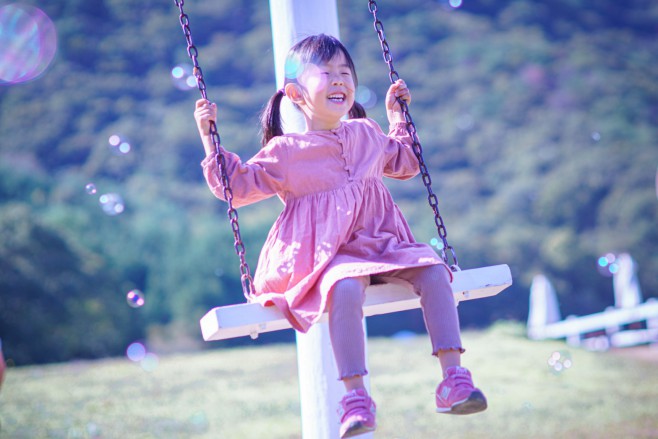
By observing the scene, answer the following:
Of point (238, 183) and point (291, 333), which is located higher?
point (291, 333)

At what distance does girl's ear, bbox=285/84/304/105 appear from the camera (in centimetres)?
200

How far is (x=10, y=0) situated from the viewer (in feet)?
21.9

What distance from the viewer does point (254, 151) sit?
6.80 metres

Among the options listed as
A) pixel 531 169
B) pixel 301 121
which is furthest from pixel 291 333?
pixel 301 121

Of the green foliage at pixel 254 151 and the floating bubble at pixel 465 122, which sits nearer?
the green foliage at pixel 254 151

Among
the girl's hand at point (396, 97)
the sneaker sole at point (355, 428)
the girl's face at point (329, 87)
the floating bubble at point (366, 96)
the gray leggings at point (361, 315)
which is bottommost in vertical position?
the sneaker sole at point (355, 428)

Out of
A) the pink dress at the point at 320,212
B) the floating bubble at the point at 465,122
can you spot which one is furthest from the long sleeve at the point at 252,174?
the floating bubble at the point at 465,122

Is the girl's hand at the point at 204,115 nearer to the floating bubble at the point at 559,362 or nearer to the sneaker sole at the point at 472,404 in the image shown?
the sneaker sole at the point at 472,404

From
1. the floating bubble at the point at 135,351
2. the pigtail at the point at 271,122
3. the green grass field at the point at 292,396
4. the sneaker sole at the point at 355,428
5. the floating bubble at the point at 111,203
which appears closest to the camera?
the sneaker sole at the point at 355,428

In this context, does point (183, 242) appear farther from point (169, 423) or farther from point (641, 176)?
point (641, 176)

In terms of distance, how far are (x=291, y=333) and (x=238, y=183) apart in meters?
5.00

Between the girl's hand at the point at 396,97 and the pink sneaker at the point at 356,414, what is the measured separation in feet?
2.63

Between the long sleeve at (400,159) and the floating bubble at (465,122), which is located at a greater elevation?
the floating bubble at (465,122)

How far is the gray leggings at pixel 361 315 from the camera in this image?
1643 millimetres
